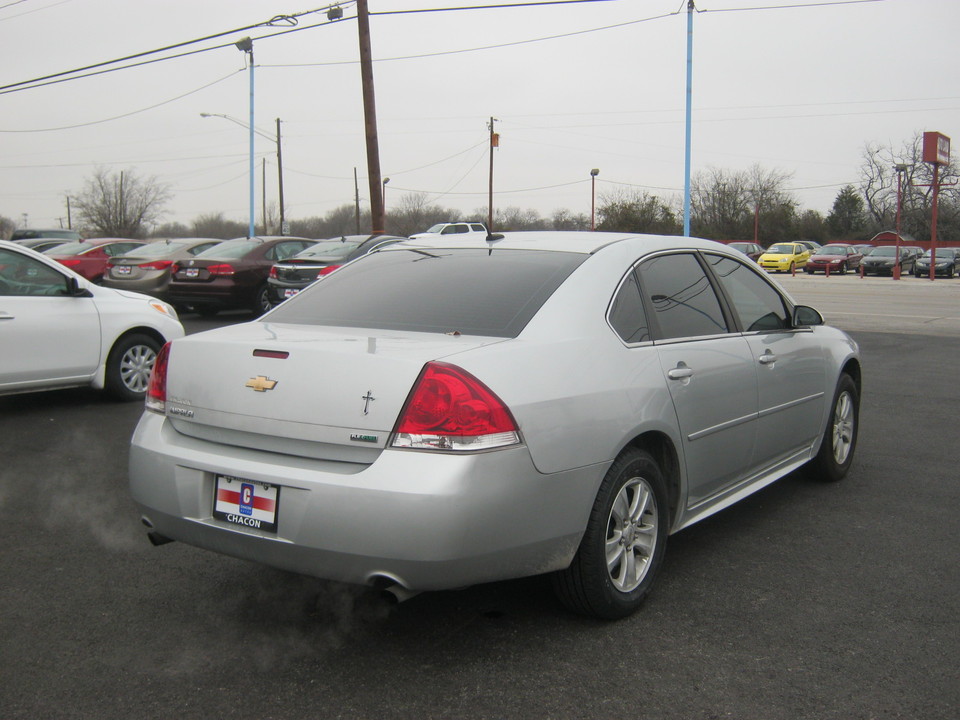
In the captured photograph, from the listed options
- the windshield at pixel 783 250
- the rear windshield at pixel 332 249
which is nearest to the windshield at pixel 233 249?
the rear windshield at pixel 332 249

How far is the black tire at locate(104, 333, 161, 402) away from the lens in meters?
8.47

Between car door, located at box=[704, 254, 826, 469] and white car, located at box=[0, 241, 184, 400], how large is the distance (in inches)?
225

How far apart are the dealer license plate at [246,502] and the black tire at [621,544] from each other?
110 centimetres

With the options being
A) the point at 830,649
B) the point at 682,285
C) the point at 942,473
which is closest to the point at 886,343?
the point at 942,473

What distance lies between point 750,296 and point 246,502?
3.07 meters

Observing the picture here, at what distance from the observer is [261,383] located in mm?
3318

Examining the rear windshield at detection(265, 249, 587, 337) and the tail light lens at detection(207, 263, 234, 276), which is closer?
the rear windshield at detection(265, 249, 587, 337)

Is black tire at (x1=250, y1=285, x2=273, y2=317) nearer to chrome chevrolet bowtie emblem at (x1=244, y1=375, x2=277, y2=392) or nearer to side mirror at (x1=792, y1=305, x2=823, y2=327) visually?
side mirror at (x1=792, y1=305, x2=823, y2=327)

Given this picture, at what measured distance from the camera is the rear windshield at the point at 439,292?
3717 mm

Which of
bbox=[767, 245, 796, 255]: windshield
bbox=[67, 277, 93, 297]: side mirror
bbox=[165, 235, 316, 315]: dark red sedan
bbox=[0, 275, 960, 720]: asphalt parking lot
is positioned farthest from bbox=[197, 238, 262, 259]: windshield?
bbox=[767, 245, 796, 255]: windshield

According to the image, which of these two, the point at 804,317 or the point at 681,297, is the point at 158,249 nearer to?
the point at 804,317

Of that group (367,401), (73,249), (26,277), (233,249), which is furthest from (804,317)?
(73,249)

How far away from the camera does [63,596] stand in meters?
3.84

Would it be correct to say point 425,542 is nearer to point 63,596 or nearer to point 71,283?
point 63,596
